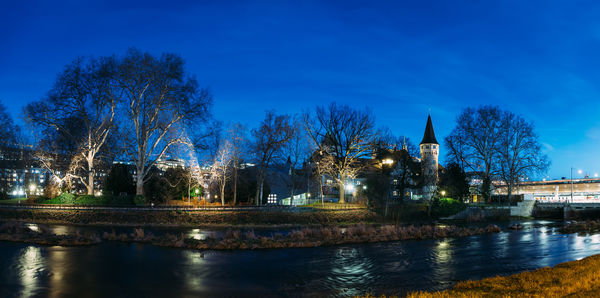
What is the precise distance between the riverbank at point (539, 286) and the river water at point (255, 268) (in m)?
2.49

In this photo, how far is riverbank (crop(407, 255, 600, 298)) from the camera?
1064 cm

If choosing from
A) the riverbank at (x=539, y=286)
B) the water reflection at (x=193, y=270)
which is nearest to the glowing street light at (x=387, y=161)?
the water reflection at (x=193, y=270)

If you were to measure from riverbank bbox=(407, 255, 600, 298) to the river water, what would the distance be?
249 cm

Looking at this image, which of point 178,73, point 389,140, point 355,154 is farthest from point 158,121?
point 389,140

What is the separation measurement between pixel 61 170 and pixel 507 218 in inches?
2269

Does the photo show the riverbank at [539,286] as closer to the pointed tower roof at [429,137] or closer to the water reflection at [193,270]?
the water reflection at [193,270]

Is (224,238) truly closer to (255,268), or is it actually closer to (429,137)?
(255,268)

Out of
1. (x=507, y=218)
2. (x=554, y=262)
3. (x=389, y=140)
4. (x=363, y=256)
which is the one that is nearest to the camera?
(x=554, y=262)

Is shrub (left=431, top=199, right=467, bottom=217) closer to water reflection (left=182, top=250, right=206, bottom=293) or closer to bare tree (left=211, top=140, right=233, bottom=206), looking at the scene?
bare tree (left=211, top=140, right=233, bottom=206)

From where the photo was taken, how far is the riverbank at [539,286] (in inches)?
419

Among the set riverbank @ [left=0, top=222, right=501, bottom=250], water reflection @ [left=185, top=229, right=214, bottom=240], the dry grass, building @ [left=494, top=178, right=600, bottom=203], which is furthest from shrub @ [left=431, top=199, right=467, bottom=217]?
building @ [left=494, top=178, right=600, bottom=203]

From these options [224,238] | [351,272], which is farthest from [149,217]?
[351,272]

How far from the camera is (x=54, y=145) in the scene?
149 ft

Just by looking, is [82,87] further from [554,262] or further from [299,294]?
A: [554,262]
